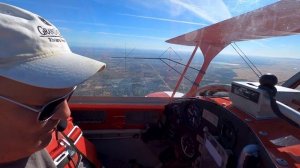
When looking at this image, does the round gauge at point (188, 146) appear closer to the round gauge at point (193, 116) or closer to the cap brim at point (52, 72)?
the round gauge at point (193, 116)

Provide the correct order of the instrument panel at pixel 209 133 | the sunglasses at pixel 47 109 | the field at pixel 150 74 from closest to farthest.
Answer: the sunglasses at pixel 47 109 < the instrument panel at pixel 209 133 < the field at pixel 150 74

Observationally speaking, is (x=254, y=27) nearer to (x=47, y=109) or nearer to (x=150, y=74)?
(x=150, y=74)

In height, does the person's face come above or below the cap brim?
below

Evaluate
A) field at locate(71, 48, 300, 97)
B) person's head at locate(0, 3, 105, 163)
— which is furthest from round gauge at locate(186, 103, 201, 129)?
person's head at locate(0, 3, 105, 163)

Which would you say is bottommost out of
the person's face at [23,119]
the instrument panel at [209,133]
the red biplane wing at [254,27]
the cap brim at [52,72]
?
the instrument panel at [209,133]

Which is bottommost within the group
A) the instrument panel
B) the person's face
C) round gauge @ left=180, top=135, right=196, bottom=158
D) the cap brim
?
round gauge @ left=180, top=135, right=196, bottom=158

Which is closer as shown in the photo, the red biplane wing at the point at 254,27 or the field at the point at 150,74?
the red biplane wing at the point at 254,27

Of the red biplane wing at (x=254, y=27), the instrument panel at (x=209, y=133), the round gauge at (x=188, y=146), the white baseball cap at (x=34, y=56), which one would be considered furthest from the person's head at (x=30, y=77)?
the red biplane wing at (x=254, y=27)

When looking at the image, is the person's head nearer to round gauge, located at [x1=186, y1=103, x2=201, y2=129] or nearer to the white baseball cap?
the white baseball cap

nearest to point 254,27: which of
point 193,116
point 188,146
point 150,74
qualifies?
point 193,116
